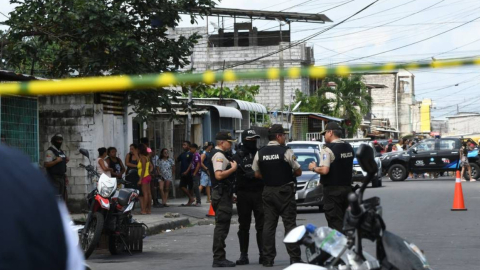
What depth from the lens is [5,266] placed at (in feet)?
6.17

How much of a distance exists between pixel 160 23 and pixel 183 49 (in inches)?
29.6

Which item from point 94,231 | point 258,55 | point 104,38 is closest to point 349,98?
point 258,55

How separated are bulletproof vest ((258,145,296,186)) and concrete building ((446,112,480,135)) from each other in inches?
4218

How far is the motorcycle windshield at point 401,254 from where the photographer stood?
153 inches

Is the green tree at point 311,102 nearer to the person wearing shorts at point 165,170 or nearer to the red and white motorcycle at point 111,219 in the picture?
the person wearing shorts at point 165,170

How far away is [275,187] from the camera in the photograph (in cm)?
1120

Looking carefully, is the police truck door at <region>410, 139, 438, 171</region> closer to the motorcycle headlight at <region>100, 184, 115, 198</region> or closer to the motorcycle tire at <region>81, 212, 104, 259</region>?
the motorcycle headlight at <region>100, 184, 115, 198</region>

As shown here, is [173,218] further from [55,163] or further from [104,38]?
[104,38]

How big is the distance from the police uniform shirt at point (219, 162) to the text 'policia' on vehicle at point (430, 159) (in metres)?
27.1

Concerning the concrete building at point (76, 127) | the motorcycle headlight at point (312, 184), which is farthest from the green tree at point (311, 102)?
the concrete building at point (76, 127)

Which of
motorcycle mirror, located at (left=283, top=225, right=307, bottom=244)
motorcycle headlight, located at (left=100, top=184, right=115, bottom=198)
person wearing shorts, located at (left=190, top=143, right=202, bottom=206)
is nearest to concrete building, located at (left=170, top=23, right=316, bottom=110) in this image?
person wearing shorts, located at (left=190, top=143, right=202, bottom=206)

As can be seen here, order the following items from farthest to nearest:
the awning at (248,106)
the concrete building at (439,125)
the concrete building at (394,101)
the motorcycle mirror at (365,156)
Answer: the concrete building at (439,125)
the concrete building at (394,101)
the awning at (248,106)
the motorcycle mirror at (365,156)

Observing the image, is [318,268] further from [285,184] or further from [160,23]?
[160,23]

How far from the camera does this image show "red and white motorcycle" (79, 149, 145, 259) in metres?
12.3
